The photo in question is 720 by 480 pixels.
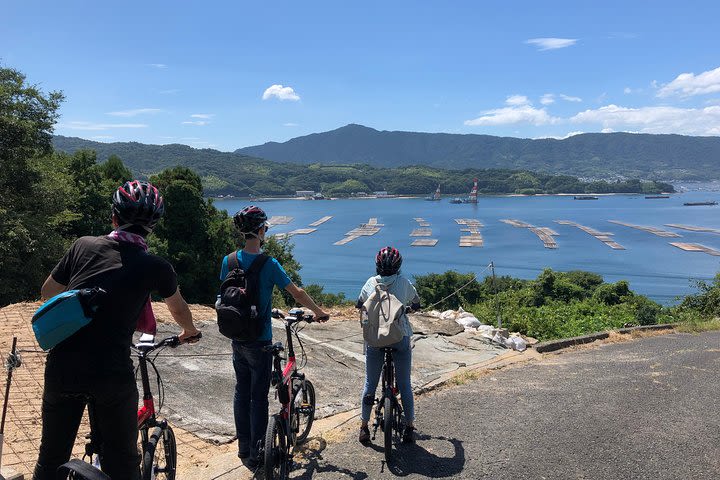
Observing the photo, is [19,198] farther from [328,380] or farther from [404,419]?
[404,419]

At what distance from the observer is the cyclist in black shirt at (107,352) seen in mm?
2271

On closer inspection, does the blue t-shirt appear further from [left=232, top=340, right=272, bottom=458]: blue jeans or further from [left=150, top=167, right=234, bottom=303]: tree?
[left=150, top=167, right=234, bottom=303]: tree

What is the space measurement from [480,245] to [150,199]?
98.0 meters

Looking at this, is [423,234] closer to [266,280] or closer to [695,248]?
[695,248]

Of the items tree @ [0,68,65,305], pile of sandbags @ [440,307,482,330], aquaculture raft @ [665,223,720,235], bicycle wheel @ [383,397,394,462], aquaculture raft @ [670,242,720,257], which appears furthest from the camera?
aquaculture raft @ [665,223,720,235]

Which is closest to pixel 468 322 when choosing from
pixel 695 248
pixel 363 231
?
pixel 695 248

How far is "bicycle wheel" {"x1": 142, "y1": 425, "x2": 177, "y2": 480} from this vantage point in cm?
289

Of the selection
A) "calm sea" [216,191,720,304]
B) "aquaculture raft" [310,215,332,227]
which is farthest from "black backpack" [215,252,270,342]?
"aquaculture raft" [310,215,332,227]

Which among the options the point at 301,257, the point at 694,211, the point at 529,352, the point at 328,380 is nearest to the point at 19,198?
the point at 328,380

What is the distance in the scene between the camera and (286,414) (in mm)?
3729

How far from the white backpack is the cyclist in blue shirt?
2.28ft

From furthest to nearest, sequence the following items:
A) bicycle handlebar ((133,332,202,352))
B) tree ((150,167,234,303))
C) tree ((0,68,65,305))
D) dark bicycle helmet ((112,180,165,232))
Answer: tree ((150,167,234,303)) → tree ((0,68,65,305)) → bicycle handlebar ((133,332,202,352)) → dark bicycle helmet ((112,180,165,232))

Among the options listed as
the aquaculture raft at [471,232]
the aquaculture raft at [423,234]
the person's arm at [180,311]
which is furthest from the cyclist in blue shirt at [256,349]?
the aquaculture raft at [423,234]

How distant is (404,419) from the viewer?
14.8 ft
